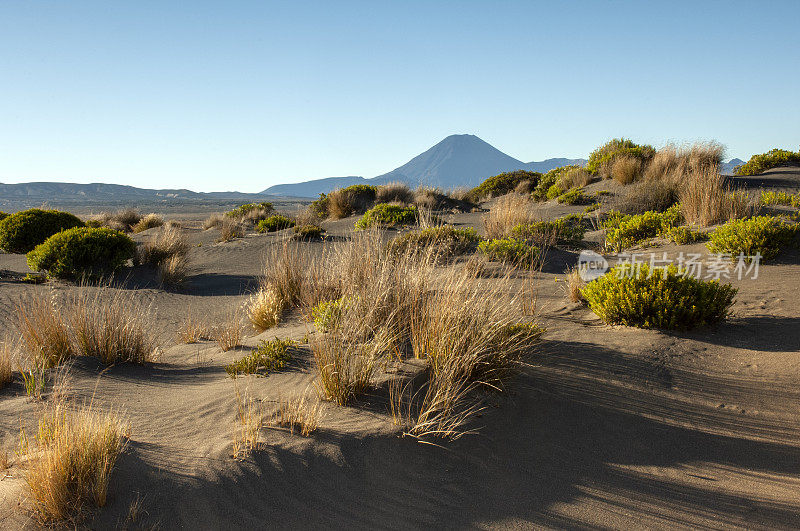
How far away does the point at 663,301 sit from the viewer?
525 cm

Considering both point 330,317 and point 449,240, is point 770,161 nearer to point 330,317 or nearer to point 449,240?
point 449,240

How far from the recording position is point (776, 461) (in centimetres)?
344

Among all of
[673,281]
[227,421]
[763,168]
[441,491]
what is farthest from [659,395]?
[763,168]

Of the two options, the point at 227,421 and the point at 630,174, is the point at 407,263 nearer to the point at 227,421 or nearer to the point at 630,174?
the point at 227,421

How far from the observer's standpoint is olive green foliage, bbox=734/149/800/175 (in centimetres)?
1917

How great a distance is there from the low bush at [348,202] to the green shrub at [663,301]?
16572 mm

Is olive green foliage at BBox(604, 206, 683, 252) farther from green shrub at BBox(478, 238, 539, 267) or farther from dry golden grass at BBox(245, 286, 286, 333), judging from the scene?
dry golden grass at BBox(245, 286, 286, 333)

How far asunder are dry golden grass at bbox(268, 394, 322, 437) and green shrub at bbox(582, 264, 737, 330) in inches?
138

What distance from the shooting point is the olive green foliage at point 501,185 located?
94.5ft

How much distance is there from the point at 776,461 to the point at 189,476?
3.77 metres

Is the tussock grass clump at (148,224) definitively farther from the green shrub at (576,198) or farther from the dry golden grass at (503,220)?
the green shrub at (576,198)

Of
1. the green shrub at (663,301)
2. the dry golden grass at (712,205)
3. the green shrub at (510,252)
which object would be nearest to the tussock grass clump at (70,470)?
the green shrub at (663,301)

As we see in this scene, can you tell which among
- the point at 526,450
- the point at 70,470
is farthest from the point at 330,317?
the point at 70,470

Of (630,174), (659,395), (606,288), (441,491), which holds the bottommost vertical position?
(441,491)
